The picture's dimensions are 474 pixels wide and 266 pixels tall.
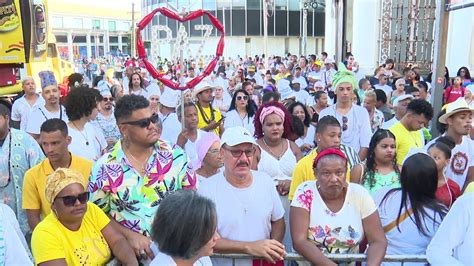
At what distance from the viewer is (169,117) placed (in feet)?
20.6

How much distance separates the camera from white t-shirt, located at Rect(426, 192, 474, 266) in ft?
8.30

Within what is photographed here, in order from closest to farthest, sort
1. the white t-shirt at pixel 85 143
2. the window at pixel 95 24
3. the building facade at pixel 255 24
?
the white t-shirt at pixel 85 143 < the building facade at pixel 255 24 < the window at pixel 95 24

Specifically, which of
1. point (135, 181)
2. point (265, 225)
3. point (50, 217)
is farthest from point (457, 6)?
point (50, 217)

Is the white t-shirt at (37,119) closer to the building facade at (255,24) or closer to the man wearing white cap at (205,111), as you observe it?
the man wearing white cap at (205,111)

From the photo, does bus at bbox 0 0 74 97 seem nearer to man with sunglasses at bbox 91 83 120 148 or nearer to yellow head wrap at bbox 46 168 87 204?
man with sunglasses at bbox 91 83 120 148

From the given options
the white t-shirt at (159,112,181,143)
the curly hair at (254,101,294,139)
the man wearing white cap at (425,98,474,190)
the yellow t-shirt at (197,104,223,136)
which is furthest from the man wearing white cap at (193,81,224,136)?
the man wearing white cap at (425,98,474,190)

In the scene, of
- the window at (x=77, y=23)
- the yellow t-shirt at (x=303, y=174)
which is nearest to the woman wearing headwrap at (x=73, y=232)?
the yellow t-shirt at (x=303, y=174)

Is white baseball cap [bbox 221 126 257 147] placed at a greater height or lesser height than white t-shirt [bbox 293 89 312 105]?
greater

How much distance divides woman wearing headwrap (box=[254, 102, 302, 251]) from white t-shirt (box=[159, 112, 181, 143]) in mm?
1704

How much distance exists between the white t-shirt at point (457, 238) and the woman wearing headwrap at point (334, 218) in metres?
0.39

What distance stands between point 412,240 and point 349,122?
267 centimetres

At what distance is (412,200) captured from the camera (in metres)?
3.07

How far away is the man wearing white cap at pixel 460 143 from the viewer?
14.5 feet

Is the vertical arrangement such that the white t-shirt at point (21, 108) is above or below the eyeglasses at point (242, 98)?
below
